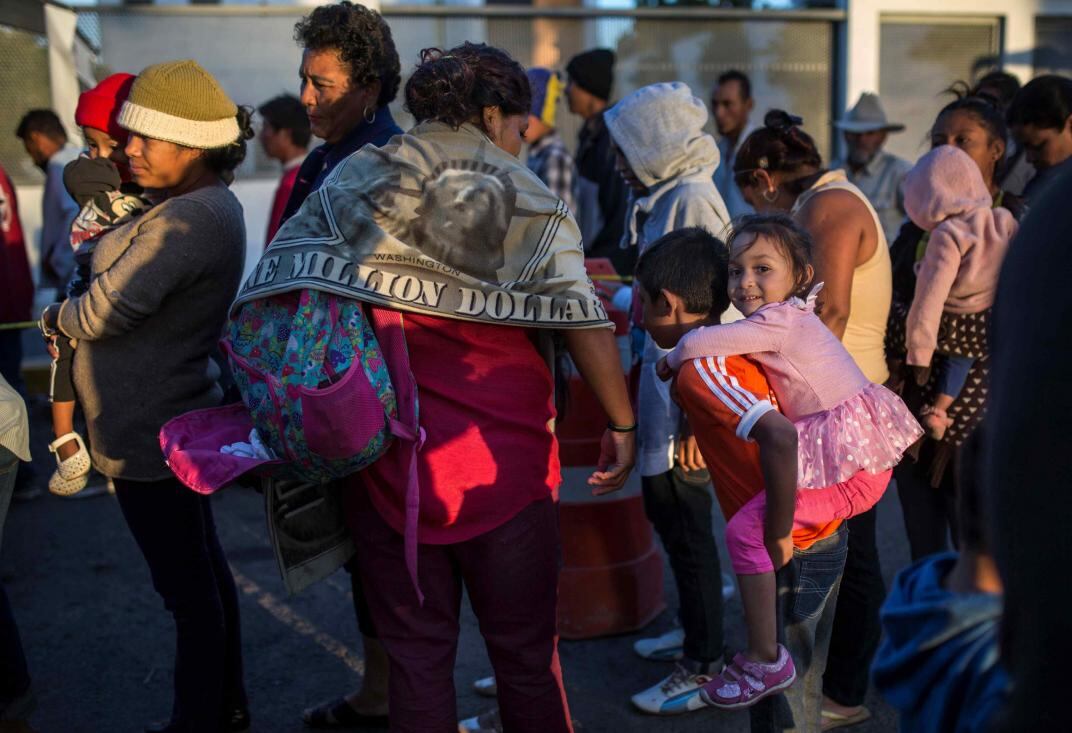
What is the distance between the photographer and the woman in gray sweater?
2.83 metres

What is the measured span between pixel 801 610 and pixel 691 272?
839 mm

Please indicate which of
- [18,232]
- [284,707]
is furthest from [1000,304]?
[18,232]

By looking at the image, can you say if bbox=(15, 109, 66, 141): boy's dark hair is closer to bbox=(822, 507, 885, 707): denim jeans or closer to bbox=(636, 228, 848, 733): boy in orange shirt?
bbox=(636, 228, 848, 733): boy in orange shirt

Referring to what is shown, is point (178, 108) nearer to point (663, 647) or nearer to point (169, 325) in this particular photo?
point (169, 325)

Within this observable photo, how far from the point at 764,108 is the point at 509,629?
27.1 ft

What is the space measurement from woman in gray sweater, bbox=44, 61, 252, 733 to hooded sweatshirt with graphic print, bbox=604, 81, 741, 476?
1277 millimetres

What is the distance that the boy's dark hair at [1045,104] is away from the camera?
12.6 feet

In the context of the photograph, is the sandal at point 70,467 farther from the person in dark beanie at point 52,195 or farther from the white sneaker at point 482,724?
the person in dark beanie at point 52,195

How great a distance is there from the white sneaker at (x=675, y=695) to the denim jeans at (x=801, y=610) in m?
0.96

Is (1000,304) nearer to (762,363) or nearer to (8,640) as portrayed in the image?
(762,363)

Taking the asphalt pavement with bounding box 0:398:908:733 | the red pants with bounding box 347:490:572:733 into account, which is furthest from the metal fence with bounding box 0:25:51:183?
the red pants with bounding box 347:490:572:733

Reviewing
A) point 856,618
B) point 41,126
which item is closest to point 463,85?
point 856,618

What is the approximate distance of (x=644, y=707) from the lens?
350 centimetres

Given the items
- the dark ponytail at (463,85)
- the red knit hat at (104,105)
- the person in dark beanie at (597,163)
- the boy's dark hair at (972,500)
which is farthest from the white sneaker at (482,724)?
the person in dark beanie at (597,163)
